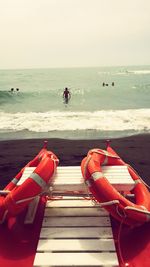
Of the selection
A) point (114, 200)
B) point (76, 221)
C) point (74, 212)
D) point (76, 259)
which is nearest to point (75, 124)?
point (74, 212)

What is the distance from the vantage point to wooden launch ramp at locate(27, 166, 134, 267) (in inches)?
171

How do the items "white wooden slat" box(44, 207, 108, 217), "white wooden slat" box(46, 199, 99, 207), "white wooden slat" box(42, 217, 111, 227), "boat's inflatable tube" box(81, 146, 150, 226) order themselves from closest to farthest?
"boat's inflatable tube" box(81, 146, 150, 226)
"white wooden slat" box(42, 217, 111, 227)
"white wooden slat" box(44, 207, 108, 217)
"white wooden slat" box(46, 199, 99, 207)

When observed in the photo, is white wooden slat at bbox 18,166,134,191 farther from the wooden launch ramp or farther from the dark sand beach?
the dark sand beach

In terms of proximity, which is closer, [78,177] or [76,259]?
[76,259]

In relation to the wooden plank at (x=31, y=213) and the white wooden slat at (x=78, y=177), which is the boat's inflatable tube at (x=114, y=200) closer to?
the white wooden slat at (x=78, y=177)

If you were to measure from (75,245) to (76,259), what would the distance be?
1.01 feet

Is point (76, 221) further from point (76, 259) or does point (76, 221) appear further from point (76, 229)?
point (76, 259)

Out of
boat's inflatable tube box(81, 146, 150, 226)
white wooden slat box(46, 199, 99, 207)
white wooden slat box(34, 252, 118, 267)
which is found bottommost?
white wooden slat box(34, 252, 118, 267)

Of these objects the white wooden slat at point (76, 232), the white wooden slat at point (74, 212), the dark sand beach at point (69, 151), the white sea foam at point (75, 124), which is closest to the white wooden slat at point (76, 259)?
the white wooden slat at point (76, 232)

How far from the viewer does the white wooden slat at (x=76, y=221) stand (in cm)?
511

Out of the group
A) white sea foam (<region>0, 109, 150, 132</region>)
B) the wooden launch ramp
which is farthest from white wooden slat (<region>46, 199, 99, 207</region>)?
white sea foam (<region>0, 109, 150, 132</region>)

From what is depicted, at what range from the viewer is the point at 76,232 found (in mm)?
4910

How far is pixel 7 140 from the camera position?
14992 mm

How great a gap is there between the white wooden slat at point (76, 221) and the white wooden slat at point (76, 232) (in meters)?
0.11
